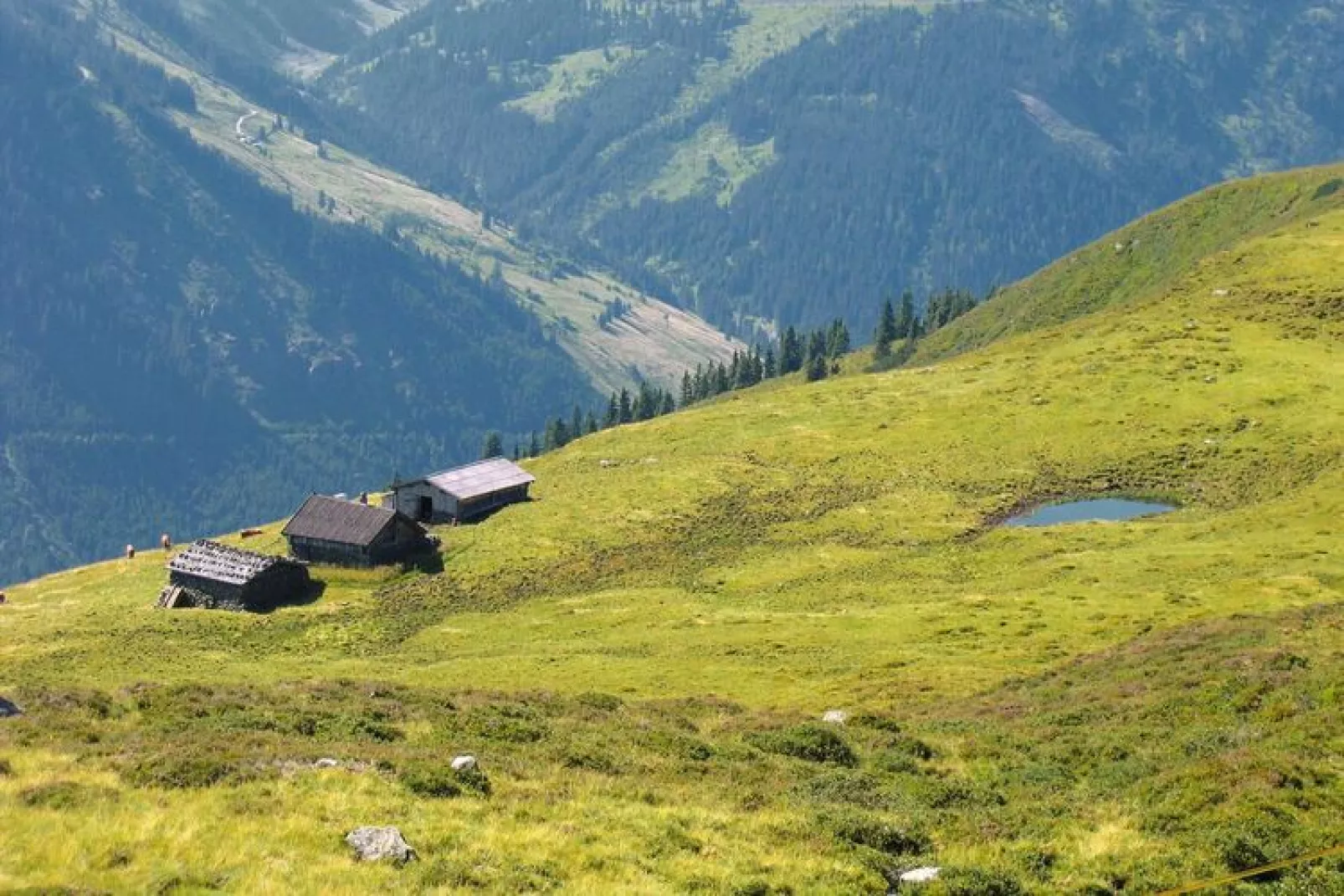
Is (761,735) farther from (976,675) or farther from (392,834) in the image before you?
(976,675)

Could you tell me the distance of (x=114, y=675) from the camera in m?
71.0

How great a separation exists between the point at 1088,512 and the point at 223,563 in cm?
5818

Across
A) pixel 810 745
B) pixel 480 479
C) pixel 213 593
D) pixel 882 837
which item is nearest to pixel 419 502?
pixel 480 479

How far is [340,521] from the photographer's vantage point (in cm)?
10156

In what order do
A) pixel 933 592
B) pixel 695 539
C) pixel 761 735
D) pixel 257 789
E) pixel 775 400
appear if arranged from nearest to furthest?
1. pixel 257 789
2. pixel 761 735
3. pixel 933 592
4. pixel 695 539
5. pixel 775 400

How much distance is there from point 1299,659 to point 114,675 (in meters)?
52.8

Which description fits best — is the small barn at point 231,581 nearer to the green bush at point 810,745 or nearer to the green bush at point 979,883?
the green bush at point 810,745

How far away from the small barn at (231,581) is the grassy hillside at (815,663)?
288 centimetres

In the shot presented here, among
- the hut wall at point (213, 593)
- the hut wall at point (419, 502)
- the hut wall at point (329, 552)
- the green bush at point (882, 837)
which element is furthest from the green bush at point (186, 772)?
the hut wall at point (419, 502)

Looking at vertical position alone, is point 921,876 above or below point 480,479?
below

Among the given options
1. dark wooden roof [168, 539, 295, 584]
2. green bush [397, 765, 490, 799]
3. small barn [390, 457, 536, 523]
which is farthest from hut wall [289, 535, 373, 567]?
green bush [397, 765, 490, 799]

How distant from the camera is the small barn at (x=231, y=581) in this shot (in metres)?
92.8

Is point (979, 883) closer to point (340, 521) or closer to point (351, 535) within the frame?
point (351, 535)

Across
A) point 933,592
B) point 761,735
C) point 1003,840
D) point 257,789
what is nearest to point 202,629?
point 933,592
